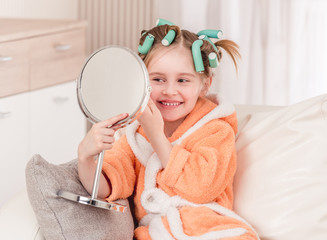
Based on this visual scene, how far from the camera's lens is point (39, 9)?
3520 mm

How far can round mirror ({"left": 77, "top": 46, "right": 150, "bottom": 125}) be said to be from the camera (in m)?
1.28

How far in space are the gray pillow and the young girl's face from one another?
0.34 m

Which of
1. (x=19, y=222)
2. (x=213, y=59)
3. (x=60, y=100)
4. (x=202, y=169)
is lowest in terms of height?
(x=60, y=100)

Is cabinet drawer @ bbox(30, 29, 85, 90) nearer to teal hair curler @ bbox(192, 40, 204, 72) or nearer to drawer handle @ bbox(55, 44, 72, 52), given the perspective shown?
drawer handle @ bbox(55, 44, 72, 52)

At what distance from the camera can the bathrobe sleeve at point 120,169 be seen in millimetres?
1517

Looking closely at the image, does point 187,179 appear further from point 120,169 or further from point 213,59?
point 213,59

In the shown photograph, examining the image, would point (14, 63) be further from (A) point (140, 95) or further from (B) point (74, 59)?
(A) point (140, 95)

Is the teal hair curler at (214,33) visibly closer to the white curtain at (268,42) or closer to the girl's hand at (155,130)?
the girl's hand at (155,130)

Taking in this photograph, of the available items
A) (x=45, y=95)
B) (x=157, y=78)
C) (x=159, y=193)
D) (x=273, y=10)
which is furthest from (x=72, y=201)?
(x=273, y=10)

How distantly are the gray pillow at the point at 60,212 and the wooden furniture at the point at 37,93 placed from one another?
125 centimetres

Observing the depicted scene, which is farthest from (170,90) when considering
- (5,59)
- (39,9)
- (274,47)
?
(39,9)

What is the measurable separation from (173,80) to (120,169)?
0.28 metres

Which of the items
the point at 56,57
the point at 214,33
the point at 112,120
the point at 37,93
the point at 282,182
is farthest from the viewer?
the point at 56,57

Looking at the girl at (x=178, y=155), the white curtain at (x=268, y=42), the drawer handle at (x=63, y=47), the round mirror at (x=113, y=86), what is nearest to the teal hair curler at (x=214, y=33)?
the girl at (x=178, y=155)
